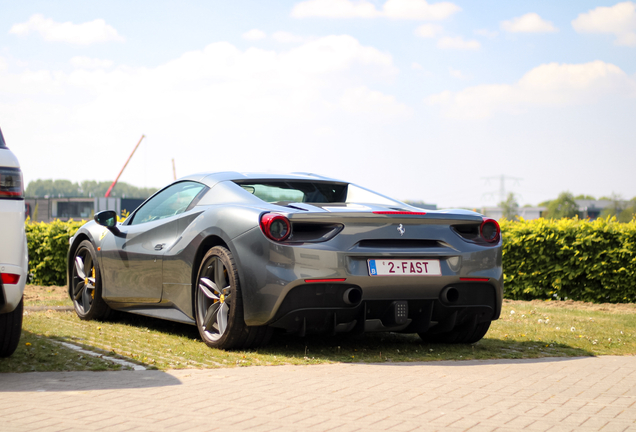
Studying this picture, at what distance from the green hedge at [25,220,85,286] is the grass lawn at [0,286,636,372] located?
557 cm

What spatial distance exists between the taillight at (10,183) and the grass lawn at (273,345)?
45.9 inches

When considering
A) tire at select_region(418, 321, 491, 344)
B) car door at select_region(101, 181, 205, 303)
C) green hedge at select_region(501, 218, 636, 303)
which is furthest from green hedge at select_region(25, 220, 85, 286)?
tire at select_region(418, 321, 491, 344)

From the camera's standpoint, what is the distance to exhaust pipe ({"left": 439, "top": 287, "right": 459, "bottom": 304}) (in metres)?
5.48

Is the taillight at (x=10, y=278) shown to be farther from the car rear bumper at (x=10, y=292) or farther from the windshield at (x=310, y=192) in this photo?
the windshield at (x=310, y=192)

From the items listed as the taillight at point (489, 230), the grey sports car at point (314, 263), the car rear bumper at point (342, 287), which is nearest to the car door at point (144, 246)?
the grey sports car at point (314, 263)

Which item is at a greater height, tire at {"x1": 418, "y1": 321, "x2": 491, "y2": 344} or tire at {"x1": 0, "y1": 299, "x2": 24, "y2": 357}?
tire at {"x1": 0, "y1": 299, "x2": 24, "y2": 357}

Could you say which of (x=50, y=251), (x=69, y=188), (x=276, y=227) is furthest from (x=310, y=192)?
(x=69, y=188)

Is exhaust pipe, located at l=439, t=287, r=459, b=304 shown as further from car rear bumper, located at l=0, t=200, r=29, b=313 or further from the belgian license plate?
car rear bumper, located at l=0, t=200, r=29, b=313

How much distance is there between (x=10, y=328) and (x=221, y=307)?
4.94 feet

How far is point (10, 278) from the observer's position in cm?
441

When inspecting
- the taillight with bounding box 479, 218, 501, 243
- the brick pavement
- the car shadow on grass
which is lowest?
the car shadow on grass

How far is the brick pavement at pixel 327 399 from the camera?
351 centimetres

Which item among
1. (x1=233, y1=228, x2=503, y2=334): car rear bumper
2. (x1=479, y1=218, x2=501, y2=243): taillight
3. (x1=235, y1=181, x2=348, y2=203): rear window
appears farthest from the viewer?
(x1=235, y1=181, x2=348, y2=203): rear window

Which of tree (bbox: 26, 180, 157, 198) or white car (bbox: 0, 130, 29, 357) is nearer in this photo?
white car (bbox: 0, 130, 29, 357)
